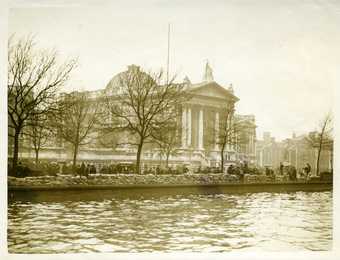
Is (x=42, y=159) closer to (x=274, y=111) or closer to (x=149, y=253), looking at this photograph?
(x=149, y=253)

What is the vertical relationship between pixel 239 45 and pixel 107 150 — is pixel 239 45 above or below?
above

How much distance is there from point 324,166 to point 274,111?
14.6 inches

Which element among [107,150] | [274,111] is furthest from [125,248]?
[274,111]

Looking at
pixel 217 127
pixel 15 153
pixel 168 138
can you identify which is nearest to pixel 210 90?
pixel 217 127

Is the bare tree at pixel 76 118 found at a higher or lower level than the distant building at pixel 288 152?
higher

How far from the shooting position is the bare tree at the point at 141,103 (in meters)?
2.41

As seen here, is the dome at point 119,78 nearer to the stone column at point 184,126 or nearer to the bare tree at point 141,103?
the bare tree at point 141,103

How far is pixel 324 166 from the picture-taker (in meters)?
2.48

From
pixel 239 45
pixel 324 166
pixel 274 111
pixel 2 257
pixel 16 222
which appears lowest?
pixel 2 257

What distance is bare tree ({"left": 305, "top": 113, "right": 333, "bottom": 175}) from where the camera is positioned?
2.45 m

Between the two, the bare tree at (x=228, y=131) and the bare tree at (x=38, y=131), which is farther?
the bare tree at (x=228, y=131)

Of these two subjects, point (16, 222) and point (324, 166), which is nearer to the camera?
point (16, 222)

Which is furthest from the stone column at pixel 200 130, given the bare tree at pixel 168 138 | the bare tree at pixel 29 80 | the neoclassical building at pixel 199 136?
the bare tree at pixel 29 80

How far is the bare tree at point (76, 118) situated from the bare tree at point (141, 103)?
0.10 meters
